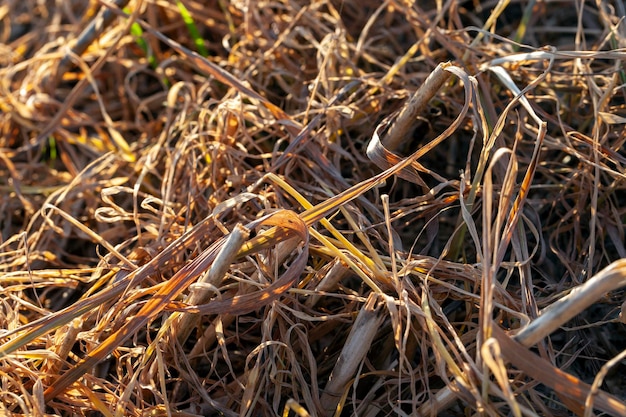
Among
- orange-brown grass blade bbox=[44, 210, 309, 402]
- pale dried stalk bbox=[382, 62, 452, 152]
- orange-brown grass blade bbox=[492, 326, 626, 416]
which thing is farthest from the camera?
pale dried stalk bbox=[382, 62, 452, 152]

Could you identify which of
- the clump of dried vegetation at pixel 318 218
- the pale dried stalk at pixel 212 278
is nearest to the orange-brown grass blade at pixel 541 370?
the clump of dried vegetation at pixel 318 218

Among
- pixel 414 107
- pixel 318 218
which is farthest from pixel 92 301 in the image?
pixel 414 107

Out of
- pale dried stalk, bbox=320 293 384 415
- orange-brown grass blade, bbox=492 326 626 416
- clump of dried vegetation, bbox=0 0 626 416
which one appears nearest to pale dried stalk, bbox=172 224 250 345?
clump of dried vegetation, bbox=0 0 626 416

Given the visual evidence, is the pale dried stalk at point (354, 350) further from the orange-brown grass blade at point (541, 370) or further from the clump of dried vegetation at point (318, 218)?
the orange-brown grass blade at point (541, 370)

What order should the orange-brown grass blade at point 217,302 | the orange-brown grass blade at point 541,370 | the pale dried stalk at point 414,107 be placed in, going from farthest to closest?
the pale dried stalk at point 414,107 → the orange-brown grass blade at point 217,302 → the orange-brown grass blade at point 541,370

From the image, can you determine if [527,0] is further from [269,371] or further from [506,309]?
[269,371]

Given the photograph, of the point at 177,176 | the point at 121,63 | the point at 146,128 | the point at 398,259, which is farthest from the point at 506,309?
the point at 121,63

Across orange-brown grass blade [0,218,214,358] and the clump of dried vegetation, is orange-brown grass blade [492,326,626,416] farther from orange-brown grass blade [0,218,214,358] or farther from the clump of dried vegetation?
orange-brown grass blade [0,218,214,358]
